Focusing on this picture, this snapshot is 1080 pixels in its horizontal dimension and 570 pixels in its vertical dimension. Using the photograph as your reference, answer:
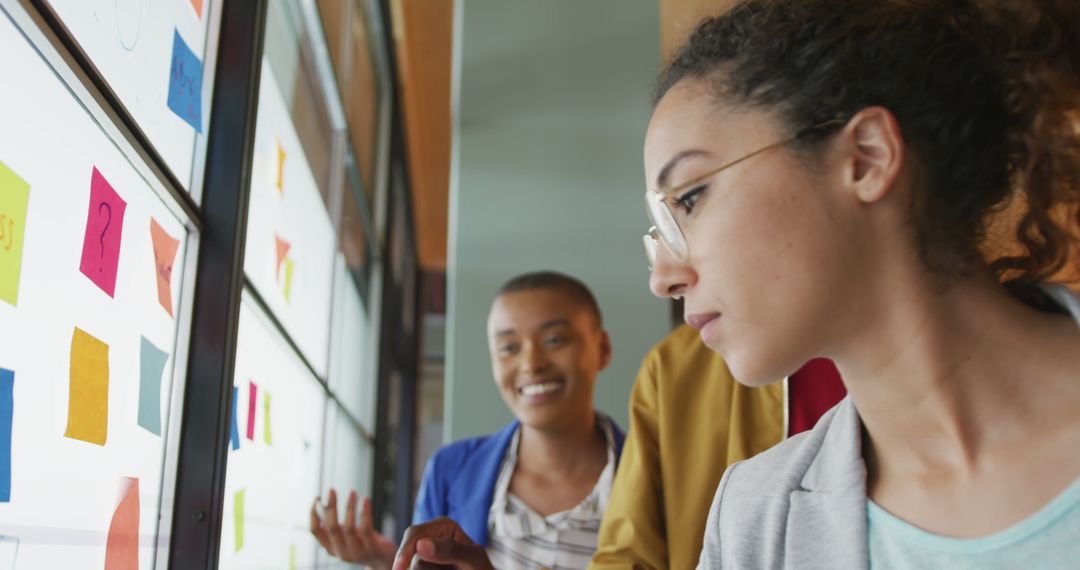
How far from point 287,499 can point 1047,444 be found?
1379mm

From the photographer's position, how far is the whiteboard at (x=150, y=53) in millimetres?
816

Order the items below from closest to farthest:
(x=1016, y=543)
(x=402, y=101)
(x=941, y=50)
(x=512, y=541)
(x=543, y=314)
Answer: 1. (x=1016, y=543)
2. (x=941, y=50)
3. (x=512, y=541)
4. (x=543, y=314)
5. (x=402, y=101)

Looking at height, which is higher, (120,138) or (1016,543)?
(120,138)

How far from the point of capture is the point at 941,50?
79cm

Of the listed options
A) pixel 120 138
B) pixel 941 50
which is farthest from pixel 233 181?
pixel 941 50

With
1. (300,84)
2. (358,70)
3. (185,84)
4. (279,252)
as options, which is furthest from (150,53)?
(358,70)

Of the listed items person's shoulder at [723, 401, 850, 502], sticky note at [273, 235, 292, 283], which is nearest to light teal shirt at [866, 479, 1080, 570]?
person's shoulder at [723, 401, 850, 502]

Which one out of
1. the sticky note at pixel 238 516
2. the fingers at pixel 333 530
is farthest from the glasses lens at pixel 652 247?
the fingers at pixel 333 530

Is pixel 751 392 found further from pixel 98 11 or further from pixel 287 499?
pixel 287 499

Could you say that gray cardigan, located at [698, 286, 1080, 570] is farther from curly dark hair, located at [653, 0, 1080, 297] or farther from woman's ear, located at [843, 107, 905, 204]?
woman's ear, located at [843, 107, 905, 204]

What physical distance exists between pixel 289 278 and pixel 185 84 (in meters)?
0.66

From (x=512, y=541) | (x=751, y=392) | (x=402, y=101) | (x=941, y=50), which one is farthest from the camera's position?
(x=402, y=101)

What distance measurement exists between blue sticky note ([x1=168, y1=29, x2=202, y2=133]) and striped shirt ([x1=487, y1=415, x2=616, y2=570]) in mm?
912

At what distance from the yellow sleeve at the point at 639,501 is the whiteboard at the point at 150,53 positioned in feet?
2.11
